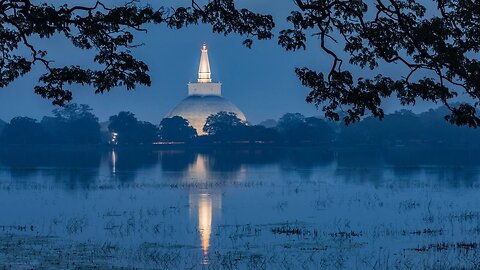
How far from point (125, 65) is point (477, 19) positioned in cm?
743

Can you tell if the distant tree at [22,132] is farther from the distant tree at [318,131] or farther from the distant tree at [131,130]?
the distant tree at [318,131]

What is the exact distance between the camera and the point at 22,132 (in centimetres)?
18675

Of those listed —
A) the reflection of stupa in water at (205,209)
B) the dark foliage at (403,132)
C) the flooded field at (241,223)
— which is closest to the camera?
the flooded field at (241,223)

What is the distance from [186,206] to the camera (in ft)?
161

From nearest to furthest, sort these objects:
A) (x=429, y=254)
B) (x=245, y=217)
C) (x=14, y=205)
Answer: (x=429, y=254) < (x=245, y=217) < (x=14, y=205)

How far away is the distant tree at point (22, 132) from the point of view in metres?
187

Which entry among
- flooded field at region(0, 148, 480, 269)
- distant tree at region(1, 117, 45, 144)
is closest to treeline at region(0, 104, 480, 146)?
distant tree at region(1, 117, 45, 144)

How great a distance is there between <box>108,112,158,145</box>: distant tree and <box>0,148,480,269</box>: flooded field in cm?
12304

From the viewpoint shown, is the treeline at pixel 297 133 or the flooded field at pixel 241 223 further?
the treeline at pixel 297 133

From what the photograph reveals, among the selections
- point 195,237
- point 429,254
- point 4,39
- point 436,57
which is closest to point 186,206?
point 195,237

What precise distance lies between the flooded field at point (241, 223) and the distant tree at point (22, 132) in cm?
11617

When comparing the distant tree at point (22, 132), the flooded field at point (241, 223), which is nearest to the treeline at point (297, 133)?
the distant tree at point (22, 132)

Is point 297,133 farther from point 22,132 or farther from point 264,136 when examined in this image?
point 22,132

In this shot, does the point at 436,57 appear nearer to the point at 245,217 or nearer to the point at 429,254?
the point at 429,254
